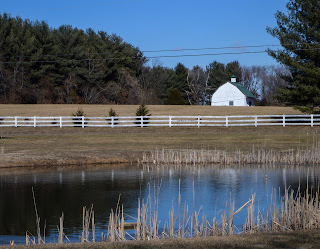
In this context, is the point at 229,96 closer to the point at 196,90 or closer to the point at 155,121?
the point at 196,90

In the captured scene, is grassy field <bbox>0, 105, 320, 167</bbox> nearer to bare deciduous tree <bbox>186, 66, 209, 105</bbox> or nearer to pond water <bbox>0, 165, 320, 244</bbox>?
pond water <bbox>0, 165, 320, 244</bbox>

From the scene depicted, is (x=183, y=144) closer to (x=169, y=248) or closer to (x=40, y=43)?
(x=169, y=248)

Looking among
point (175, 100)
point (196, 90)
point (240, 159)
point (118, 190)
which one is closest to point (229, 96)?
point (175, 100)

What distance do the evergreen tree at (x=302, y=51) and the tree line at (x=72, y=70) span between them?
81.2 feet

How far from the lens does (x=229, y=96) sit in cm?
9444

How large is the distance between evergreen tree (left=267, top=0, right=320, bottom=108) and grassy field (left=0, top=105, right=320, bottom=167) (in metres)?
3.73

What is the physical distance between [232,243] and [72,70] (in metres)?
81.1

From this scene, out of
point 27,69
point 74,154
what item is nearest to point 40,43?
point 27,69

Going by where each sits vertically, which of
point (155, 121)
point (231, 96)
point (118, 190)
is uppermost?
point (231, 96)

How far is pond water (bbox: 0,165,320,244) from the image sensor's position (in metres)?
15.2

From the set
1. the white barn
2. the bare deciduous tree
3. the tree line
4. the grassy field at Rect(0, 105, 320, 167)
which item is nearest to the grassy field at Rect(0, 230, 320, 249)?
the grassy field at Rect(0, 105, 320, 167)

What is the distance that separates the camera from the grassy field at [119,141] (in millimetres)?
29422

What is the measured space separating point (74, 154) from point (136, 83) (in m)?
65.5

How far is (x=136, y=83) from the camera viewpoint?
9525 centimetres
